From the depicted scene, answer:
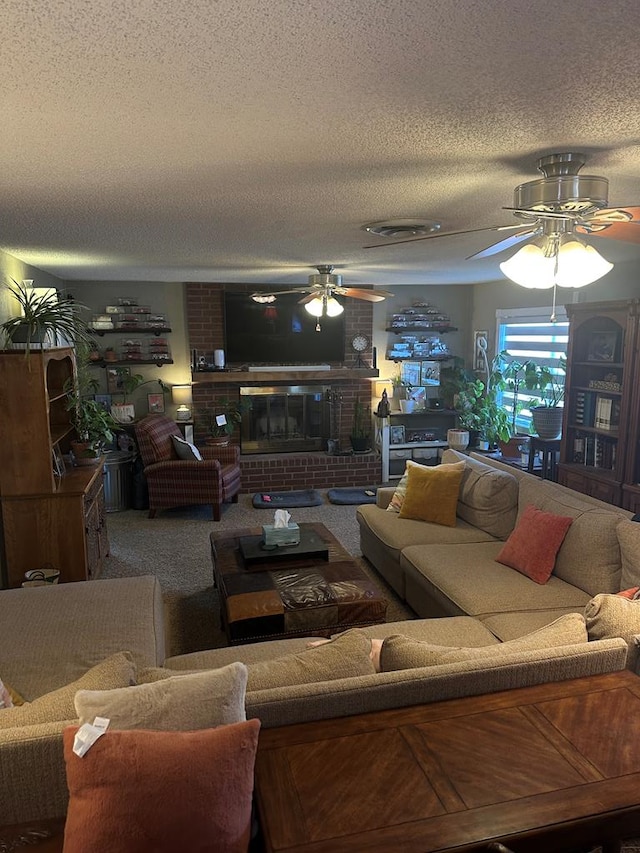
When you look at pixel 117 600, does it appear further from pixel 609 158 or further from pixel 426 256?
pixel 426 256

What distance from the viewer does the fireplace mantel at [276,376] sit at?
649 centimetres

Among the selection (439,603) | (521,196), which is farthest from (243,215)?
(439,603)

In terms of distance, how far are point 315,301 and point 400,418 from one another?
2.66 m

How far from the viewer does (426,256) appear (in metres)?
4.38

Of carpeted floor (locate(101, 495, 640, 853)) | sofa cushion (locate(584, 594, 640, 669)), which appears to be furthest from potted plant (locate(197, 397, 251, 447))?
sofa cushion (locate(584, 594, 640, 669))

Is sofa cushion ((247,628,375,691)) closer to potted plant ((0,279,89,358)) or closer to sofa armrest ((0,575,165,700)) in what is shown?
sofa armrest ((0,575,165,700))

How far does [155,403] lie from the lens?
651cm

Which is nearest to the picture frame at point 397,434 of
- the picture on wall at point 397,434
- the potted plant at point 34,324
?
the picture on wall at point 397,434

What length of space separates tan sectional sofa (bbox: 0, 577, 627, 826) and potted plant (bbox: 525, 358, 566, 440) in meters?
3.03

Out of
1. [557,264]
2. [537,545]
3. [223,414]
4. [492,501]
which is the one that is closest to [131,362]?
[223,414]

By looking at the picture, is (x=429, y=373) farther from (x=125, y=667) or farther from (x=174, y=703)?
(x=174, y=703)

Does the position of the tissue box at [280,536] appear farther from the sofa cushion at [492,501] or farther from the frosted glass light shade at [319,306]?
the frosted glass light shade at [319,306]

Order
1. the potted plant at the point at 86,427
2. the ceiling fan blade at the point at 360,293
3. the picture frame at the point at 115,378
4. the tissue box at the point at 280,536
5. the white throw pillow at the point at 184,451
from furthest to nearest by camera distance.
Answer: the picture frame at the point at 115,378 < the white throw pillow at the point at 184,451 < the ceiling fan blade at the point at 360,293 < the potted plant at the point at 86,427 < the tissue box at the point at 280,536

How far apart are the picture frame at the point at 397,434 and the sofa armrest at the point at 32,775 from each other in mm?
5886
